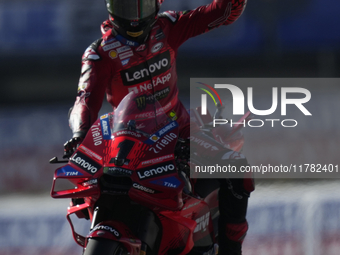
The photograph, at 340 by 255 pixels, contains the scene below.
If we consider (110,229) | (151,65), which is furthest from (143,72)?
(110,229)

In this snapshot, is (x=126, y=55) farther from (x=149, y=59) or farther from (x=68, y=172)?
(x=68, y=172)

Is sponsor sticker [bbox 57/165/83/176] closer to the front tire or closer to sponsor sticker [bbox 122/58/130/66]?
the front tire

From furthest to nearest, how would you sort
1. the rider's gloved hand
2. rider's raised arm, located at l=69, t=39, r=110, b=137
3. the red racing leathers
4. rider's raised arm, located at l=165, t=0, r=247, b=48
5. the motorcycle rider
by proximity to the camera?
rider's raised arm, located at l=165, t=0, r=247, b=48, the red racing leathers, the motorcycle rider, rider's raised arm, located at l=69, t=39, r=110, b=137, the rider's gloved hand

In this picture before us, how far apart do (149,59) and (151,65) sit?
4 centimetres

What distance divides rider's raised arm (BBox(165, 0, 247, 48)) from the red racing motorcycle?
109cm

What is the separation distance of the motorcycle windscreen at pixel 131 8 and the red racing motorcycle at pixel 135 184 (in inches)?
29.4

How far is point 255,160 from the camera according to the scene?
524 centimetres

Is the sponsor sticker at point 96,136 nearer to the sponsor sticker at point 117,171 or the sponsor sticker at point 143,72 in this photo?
the sponsor sticker at point 117,171

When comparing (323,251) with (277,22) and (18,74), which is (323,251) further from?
(18,74)

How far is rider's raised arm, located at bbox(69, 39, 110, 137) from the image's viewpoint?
276cm

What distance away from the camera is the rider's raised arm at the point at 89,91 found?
2764mm

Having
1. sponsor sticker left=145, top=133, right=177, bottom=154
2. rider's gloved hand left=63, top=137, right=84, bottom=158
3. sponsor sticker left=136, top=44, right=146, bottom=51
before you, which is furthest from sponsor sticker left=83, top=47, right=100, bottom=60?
sponsor sticker left=145, top=133, right=177, bottom=154

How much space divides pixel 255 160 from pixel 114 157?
10.6ft

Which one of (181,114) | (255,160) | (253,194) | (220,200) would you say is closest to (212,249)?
(220,200)
